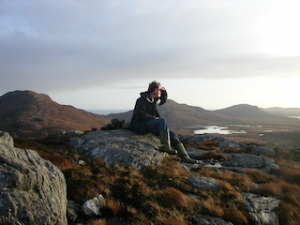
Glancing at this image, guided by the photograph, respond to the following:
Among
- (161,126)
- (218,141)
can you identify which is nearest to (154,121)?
(161,126)

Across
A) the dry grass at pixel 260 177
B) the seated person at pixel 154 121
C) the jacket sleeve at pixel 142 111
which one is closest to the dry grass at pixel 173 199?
the seated person at pixel 154 121

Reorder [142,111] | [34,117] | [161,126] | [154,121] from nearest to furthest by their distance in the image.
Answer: [161,126] → [154,121] → [142,111] → [34,117]

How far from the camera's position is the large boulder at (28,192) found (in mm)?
3447

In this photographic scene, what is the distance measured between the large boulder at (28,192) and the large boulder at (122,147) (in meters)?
3.94

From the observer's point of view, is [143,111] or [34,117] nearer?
[143,111]

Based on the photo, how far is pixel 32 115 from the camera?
427ft

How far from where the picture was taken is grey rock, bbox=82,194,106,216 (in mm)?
4934

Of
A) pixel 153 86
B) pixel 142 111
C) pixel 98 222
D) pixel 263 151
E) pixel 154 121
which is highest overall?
pixel 153 86

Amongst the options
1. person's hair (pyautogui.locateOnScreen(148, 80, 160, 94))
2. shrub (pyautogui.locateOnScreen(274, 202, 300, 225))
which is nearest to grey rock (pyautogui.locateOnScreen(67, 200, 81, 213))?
shrub (pyautogui.locateOnScreen(274, 202, 300, 225))

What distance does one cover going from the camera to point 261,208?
5875mm

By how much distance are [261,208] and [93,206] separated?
4614mm

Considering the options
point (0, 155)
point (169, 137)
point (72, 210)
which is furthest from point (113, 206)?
point (169, 137)

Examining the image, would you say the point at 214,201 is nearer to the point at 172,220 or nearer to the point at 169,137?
the point at 172,220

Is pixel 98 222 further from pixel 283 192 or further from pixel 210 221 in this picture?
pixel 283 192
